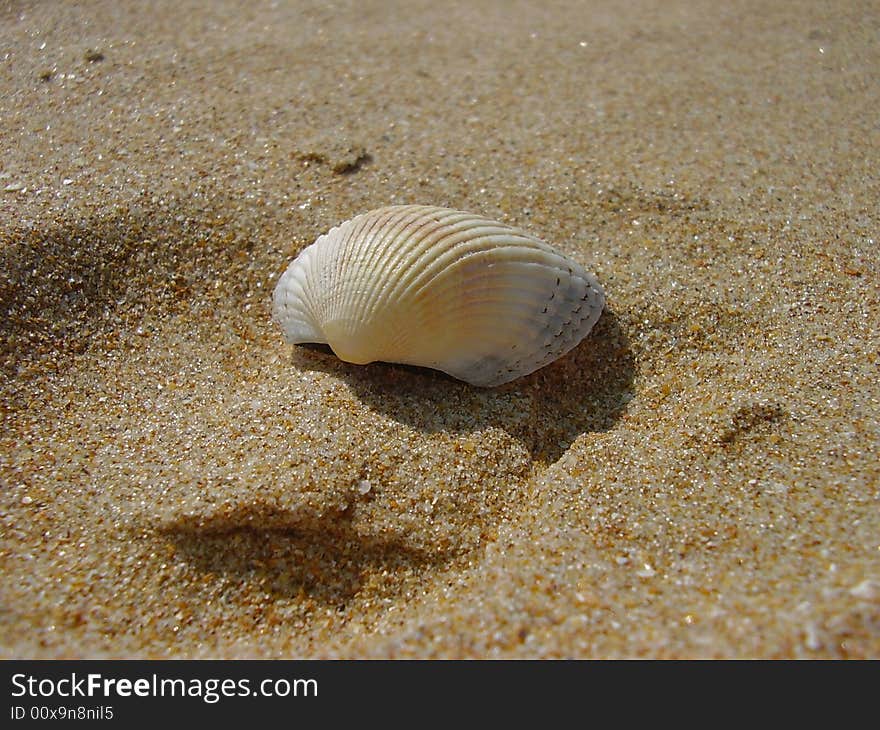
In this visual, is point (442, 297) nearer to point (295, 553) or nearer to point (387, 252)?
point (387, 252)

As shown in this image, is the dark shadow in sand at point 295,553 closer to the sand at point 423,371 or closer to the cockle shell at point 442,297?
the sand at point 423,371

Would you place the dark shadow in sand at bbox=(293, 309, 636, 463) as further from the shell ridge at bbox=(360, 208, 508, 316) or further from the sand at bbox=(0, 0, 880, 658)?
the shell ridge at bbox=(360, 208, 508, 316)

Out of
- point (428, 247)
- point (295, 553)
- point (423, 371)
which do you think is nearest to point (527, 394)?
point (423, 371)

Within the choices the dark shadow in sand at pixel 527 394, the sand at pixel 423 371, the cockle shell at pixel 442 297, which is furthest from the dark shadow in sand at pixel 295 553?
the cockle shell at pixel 442 297

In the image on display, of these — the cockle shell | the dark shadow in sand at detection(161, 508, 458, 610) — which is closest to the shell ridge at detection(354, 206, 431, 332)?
the cockle shell
